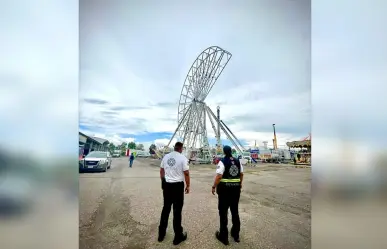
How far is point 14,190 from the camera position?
1584 millimetres

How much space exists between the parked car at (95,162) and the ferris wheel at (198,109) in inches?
23.1

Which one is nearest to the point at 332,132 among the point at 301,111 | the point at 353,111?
the point at 353,111

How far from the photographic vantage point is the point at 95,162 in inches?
76.4

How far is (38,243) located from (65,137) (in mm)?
756

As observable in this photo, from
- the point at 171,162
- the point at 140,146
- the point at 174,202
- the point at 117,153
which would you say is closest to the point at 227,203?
the point at 174,202

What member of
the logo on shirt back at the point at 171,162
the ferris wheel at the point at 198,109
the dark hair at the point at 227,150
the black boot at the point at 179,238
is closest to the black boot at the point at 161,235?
the black boot at the point at 179,238

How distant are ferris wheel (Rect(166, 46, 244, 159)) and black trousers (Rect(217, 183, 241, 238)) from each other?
344 millimetres

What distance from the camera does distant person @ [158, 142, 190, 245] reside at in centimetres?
193

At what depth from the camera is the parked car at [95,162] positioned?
1906mm

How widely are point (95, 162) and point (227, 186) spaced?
110 centimetres

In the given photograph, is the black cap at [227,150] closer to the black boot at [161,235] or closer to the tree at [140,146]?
the tree at [140,146]

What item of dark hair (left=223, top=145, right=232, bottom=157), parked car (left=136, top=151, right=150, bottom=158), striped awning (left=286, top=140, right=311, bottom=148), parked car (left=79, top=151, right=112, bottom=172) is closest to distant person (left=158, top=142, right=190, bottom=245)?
parked car (left=136, top=151, right=150, bottom=158)

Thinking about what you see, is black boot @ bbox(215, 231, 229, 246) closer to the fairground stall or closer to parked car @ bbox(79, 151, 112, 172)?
the fairground stall

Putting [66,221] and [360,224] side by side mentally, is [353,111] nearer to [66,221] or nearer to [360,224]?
[360,224]
